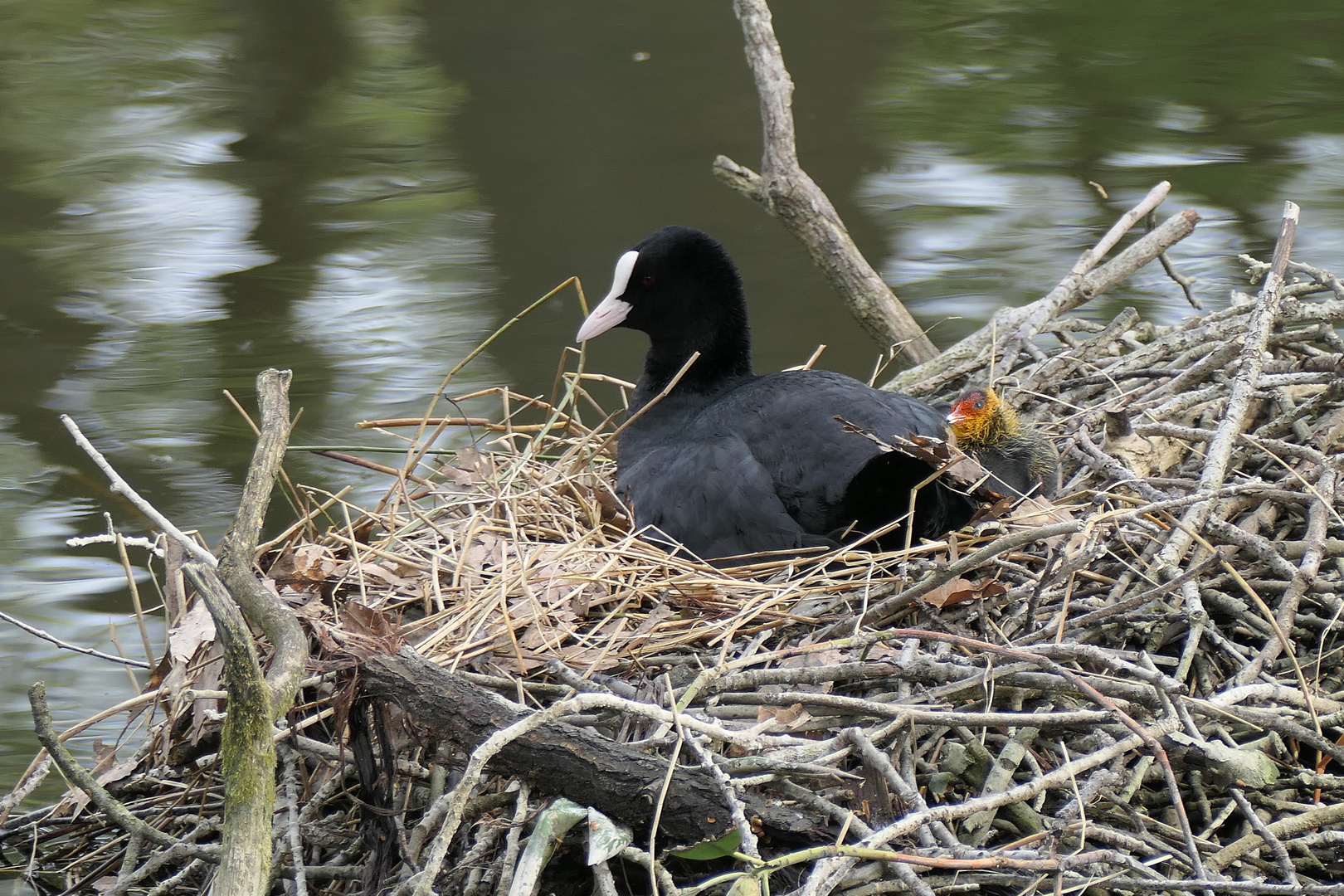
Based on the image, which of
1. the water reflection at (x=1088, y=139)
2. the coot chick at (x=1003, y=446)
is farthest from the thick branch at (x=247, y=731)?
the water reflection at (x=1088, y=139)

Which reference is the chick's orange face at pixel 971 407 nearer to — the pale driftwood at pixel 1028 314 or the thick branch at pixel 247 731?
the pale driftwood at pixel 1028 314

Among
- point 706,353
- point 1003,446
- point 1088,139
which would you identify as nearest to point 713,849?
point 1003,446

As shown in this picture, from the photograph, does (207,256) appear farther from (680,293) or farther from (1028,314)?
(1028,314)

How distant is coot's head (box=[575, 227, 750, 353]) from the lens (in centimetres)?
315

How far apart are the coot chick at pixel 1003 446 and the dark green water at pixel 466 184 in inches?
89.5

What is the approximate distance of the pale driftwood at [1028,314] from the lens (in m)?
3.46

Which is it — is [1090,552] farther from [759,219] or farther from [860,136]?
[860,136]

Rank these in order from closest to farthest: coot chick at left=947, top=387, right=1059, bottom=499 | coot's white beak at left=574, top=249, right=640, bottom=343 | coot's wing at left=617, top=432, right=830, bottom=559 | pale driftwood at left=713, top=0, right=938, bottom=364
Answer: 1. coot's wing at left=617, top=432, right=830, bottom=559
2. coot chick at left=947, top=387, right=1059, bottom=499
3. coot's white beak at left=574, top=249, right=640, bottom=343
4. pale driftwood at left=713, top=0, right=938, bottom=364

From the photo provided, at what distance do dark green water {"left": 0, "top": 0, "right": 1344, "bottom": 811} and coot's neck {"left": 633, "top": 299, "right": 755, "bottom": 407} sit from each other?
76.9 inches

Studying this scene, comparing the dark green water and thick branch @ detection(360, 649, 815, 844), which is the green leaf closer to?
thick branch @ detection(360, 649, 815, 844)

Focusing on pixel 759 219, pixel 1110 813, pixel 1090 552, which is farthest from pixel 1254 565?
pixel 759 219

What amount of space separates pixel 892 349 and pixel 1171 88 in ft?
20.0

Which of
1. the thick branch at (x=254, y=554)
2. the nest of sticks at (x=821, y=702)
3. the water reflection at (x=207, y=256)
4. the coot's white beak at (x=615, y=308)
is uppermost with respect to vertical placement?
the thick branch at (x=254, y=554)

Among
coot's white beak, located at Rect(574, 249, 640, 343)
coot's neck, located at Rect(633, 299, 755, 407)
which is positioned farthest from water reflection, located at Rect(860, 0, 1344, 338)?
coot's white beak, located at Rect(574, 249, 640, 343)
